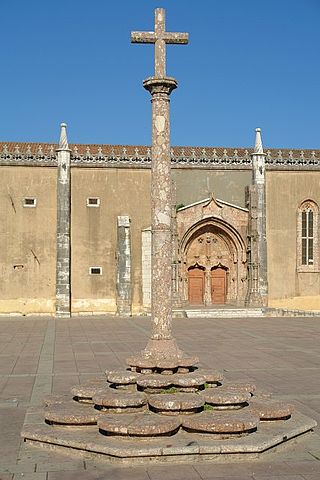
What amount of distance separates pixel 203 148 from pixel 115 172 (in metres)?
5.92

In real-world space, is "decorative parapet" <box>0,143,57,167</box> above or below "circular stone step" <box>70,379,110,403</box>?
above

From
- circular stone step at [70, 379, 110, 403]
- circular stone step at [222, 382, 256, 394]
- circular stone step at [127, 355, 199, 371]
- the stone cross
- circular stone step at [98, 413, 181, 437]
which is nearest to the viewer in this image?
circular stone step at [98, 413, 181, 437]

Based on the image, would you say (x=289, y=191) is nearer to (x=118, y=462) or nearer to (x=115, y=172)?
(x=115, y=172)

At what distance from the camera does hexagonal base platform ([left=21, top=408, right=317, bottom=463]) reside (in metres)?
6.93

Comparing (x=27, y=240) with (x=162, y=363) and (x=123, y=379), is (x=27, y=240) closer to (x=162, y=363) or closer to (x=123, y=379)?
(x=162, y=363)

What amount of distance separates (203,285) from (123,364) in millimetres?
20134

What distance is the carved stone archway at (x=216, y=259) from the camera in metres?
32.8

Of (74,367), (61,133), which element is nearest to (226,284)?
(61,133)

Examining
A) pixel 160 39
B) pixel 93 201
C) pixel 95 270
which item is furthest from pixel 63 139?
pixel 160 39

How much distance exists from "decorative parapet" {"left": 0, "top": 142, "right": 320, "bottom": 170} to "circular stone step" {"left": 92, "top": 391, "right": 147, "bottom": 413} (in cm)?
2441

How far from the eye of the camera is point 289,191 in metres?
33.5

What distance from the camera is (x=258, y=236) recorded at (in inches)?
1275

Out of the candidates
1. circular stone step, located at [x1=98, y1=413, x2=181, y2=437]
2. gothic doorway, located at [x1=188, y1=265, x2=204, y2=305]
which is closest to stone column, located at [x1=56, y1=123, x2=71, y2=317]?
gothic doorway, located at [x1=188, y1=265, x2=204, y2=305]

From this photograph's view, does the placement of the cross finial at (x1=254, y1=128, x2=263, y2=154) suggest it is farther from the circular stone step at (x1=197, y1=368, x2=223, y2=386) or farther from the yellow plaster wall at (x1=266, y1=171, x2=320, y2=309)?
the circular stone step at (x1=197, y1=368, x2=223, y2=386)
